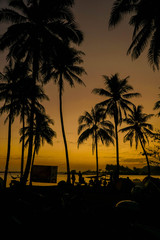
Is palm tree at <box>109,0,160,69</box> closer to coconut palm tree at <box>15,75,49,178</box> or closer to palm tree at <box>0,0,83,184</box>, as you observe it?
palm tree at <box>0,0,83,184</box>

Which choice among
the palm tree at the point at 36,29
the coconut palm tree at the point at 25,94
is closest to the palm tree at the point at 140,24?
the palm tree at the point at 36,29

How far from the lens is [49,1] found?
47.8 ft

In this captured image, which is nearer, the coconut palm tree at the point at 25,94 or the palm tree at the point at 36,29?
the palm tree at the point at 36,29

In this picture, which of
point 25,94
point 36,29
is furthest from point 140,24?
point 25,94

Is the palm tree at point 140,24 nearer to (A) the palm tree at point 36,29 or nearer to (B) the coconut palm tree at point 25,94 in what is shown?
(A) the palm tree at point 36,29

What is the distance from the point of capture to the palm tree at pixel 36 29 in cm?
1470

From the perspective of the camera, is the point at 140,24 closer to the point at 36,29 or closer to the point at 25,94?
the point at 36,29

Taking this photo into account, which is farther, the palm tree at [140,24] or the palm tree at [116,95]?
the palm tree at [116,95]

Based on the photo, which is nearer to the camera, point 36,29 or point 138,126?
point 36,29

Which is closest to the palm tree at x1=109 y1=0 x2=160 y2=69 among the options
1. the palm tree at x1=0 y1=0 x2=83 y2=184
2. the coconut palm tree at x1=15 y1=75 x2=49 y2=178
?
the palm tree at x1=0 y1=0 x2=83 y2=184

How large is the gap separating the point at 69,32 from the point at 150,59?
6.76 meters

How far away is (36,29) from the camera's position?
48.9ft

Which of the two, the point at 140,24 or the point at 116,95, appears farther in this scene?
the point at 116,95

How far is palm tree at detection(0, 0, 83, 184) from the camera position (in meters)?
14.7
